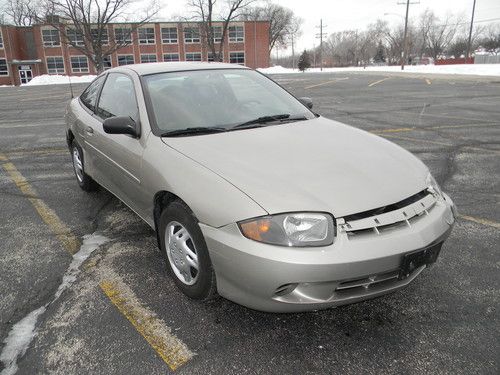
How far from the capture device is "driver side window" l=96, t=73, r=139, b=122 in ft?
11.6

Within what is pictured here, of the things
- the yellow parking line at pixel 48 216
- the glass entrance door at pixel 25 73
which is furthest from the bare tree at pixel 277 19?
the yellow parking line at pixel 48 216

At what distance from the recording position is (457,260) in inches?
129

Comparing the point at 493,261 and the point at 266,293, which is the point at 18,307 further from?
the point at 493,261

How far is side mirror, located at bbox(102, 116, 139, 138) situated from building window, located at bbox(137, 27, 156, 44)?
2425 inches

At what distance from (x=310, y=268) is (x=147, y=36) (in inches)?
2507

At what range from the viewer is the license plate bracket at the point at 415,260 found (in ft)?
7.38

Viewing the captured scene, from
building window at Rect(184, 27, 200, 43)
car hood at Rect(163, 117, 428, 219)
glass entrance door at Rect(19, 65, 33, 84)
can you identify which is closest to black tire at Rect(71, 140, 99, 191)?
car hood at Rect(163, 117, 428, 219)

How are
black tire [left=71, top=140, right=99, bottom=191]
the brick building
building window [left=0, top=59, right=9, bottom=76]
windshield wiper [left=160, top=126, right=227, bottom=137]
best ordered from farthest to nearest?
1. the brick building
2. building window [left=0, top=59, right=9, bottom=76]
3. black tire [left=71, top=140, right=99, bottom=191]
4. windshield wiper [left=160, top=126, right=227, bottom=137]

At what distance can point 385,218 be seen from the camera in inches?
89.7

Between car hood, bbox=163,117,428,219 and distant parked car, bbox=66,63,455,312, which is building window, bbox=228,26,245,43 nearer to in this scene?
distant parked car, bbox=66,63,455,312

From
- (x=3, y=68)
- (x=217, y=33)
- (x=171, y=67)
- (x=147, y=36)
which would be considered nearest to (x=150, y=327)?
(x=171, y=67)

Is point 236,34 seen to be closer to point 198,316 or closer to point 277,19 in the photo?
point 277,19

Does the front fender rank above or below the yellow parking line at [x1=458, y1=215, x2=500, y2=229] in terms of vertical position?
above

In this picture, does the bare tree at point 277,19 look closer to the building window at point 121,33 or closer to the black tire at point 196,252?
the building window at point 121,33
